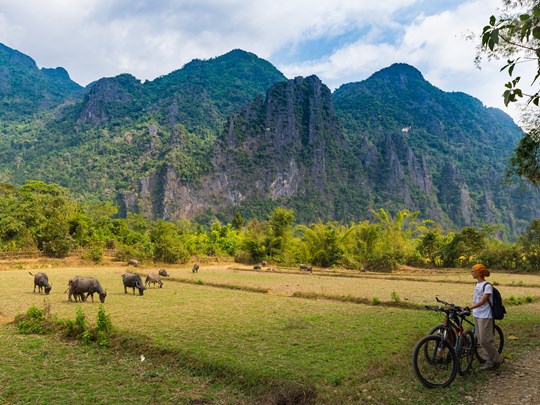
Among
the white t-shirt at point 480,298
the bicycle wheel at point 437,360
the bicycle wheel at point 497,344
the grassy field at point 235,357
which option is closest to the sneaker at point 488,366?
the bicycle wheel at point 497,344

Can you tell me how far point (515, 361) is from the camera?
6125 mm

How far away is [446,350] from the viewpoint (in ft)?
18.0

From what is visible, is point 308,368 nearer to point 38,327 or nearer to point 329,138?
point 38,327

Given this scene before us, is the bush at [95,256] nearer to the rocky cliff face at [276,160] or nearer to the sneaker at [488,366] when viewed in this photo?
the sneaker at [488,366]

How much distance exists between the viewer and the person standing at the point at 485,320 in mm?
5582

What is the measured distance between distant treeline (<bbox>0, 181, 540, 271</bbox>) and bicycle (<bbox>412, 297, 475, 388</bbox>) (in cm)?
2597

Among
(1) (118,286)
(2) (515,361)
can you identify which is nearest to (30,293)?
(1) (118,286)

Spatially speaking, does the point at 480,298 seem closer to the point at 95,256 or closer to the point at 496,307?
the point at 496,307

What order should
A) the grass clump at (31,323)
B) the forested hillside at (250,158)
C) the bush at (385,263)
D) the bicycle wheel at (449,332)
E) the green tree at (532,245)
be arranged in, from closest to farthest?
the bicycle wheel at (449,332) < the grass clump at (31,323) < the green tree at (532,245) < the bush at (385,263) < the forested hillside at (250,158)

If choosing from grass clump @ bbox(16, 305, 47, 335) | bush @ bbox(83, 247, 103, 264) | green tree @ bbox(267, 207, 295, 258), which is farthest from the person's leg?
green tree @ bbox(267, 207, 295, 258)

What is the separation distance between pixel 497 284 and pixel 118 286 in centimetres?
1805

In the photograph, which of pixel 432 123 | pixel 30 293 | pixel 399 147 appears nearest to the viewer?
pixel 30 293

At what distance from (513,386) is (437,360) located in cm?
98

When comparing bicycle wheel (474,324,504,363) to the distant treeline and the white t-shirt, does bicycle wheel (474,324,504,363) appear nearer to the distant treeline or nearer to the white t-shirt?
the white t-shirt
